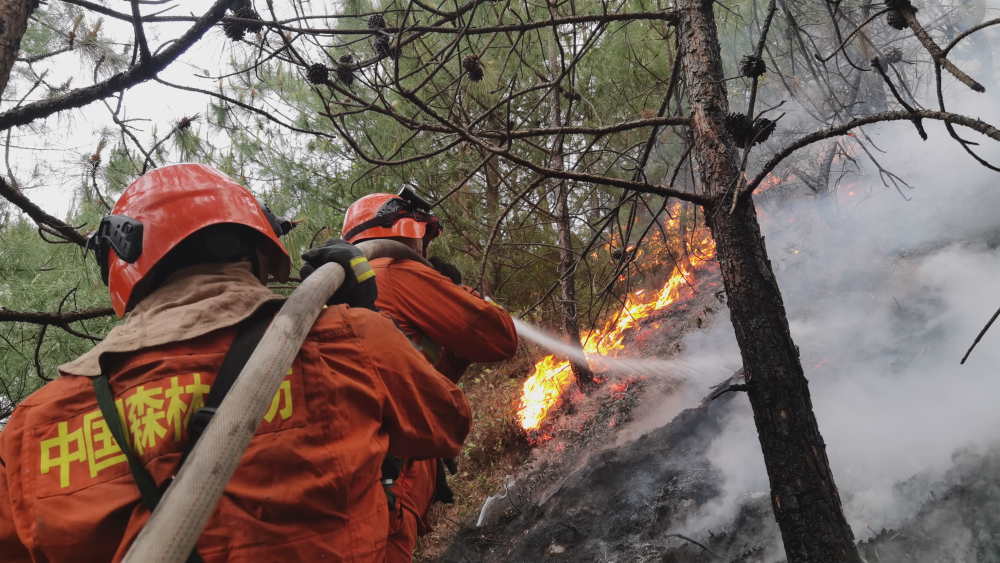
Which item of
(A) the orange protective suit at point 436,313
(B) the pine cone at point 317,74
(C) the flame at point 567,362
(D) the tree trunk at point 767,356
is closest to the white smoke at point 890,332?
(C) the flame at point 567,362

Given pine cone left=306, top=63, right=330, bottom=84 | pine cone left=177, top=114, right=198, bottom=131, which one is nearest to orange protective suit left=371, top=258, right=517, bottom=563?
pine cone left=306, top=63, right=330, bottom=84

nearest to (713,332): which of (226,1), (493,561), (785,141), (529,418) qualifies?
(529,418)

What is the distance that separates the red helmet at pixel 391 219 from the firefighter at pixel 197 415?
1.66m

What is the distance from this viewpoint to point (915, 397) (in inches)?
198

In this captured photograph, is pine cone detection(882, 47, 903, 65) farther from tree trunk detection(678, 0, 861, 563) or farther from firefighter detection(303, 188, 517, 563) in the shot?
firefighter detection(303, 188, 517, 563)

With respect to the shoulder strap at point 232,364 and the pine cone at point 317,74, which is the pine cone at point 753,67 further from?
the shoulder strap at point 232,364

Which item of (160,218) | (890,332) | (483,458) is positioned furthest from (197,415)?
(483,458)

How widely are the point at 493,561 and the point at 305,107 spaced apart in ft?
21.3

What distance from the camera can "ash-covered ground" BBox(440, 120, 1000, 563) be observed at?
13.2 feet

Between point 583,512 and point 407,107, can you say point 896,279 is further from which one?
point 407,107

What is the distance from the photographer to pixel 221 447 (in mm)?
1239

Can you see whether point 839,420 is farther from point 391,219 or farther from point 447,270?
point 391,219

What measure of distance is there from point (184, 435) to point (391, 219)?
2.29m

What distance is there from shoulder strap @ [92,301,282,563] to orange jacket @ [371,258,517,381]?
5.00 feet
